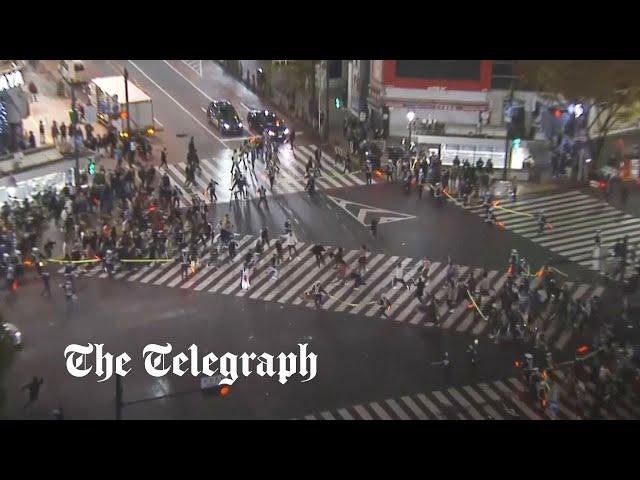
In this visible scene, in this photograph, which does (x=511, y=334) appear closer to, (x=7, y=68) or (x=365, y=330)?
(x=365, y=330)

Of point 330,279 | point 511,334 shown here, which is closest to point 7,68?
point 330,279

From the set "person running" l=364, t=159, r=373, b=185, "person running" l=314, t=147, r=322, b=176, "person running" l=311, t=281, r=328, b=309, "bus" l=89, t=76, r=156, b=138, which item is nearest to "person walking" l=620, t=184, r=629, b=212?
"person running" l=364, t=159, r=373, b=185

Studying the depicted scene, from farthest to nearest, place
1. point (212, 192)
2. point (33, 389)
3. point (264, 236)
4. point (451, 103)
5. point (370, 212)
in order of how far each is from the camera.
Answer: point (451, 103), point (212, 192), point (370, 212), point (264, 236), point (33, 389)

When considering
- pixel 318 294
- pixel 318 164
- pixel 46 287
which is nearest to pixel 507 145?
pixel 318 164

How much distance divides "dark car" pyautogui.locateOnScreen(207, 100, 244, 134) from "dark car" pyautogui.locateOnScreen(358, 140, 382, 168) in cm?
540

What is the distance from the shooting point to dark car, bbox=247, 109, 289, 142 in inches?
1756

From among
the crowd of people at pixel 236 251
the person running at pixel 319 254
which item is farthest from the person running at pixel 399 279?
the person running at pixel 319 254

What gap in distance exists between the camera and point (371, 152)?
4244cm

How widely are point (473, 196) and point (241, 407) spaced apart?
49.4ft

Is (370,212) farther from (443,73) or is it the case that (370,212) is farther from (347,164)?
(443,73)

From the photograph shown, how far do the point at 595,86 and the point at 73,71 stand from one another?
23345 mm

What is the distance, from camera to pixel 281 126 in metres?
45.1

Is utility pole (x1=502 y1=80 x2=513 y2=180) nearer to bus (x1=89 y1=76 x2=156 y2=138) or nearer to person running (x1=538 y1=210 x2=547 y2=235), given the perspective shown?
person running (x1=538 y1=210 x2=547 y2=235)

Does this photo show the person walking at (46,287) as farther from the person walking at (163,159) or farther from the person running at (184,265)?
the person walking at (163,159)
